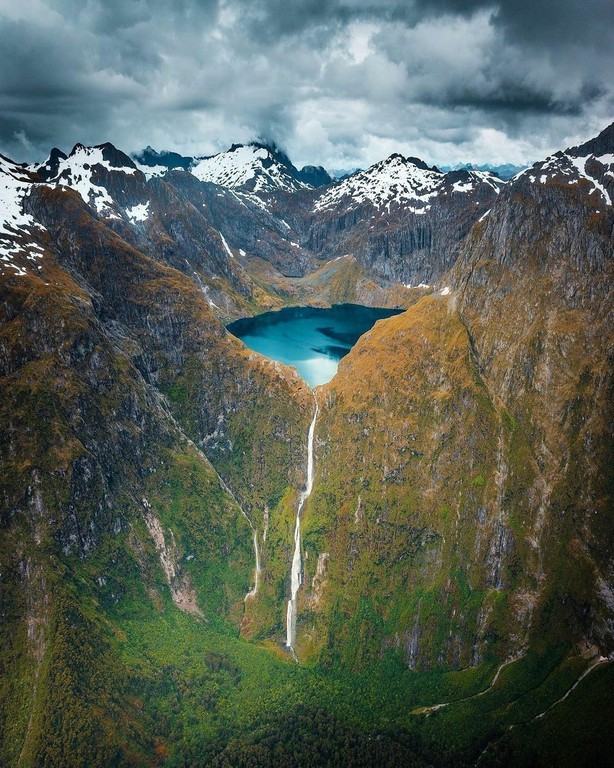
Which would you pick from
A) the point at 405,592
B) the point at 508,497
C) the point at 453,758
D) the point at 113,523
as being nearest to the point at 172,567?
the point at 113,523

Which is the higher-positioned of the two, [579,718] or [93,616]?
[93,616]

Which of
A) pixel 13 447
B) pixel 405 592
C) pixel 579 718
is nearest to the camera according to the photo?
pixel 579 718

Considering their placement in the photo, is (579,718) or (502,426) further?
(502,426)

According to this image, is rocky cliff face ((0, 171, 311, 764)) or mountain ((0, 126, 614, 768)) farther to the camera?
mountain ((0, 126, 614, 768))

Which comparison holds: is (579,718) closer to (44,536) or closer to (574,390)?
(574,390)

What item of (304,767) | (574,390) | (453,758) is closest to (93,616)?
(304,767)

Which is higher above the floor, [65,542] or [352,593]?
[65,542]

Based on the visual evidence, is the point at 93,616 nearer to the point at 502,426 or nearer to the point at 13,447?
the point at 13,447

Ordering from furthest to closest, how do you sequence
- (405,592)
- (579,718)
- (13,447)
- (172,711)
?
(405,592)
(13,447)
(172,711)
(579,718)

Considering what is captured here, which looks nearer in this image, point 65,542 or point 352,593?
point 65,542

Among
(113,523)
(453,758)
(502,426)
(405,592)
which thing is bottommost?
(453,758)
